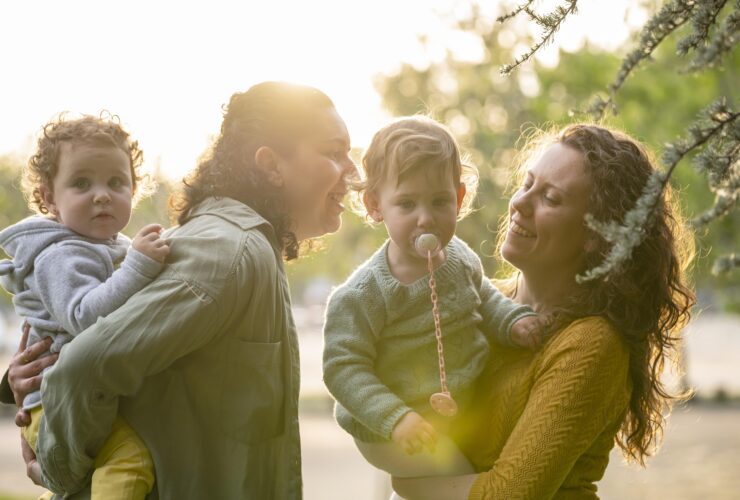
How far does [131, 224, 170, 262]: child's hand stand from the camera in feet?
8.94

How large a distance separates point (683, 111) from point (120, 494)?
14.9 meters

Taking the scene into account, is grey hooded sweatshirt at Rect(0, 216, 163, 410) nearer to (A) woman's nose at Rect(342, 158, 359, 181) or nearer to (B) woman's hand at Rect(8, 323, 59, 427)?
(B) woman's hand at Rect(8, 323, 59, 427)

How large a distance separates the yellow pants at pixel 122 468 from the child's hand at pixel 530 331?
4.10ft

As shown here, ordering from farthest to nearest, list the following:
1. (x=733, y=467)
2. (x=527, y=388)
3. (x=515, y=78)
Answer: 1. (x=733, y=467)
2. (x=515, y=78)
3. (x=527, y=388)

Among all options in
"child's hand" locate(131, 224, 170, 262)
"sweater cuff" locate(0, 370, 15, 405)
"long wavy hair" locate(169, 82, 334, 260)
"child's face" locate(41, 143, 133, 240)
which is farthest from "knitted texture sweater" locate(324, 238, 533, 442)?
"sweater cuff" locate(0, 370, 15, 405)

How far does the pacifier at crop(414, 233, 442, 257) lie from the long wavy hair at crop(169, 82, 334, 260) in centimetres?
43

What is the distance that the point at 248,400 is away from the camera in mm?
2859

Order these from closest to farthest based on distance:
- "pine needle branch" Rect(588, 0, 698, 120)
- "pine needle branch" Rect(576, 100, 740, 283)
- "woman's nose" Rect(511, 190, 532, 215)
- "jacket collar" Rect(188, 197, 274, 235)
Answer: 1. "pine needle branch" Rect(576, 100, 740, 283)
2. "pine needle branch" Rect(588, 0, 698, 120)
3. "jacket collar" Rect(188, 197, 274, 235)
4. "woman's nose" Rect(511, 190, 532, 215)

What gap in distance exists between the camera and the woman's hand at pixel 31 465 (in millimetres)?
3137

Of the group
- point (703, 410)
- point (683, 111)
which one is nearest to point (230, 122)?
point (683, 111)

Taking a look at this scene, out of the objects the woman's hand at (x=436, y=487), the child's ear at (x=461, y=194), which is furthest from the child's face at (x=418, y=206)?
the woman's hand at (x=436, y=487)

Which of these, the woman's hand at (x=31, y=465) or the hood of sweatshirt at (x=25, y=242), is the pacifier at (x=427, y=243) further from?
the woman's hand at (x=31, y=465)

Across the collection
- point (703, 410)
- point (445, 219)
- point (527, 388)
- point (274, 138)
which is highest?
point (703, 410)

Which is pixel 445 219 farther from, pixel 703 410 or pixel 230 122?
pixel 703 410
